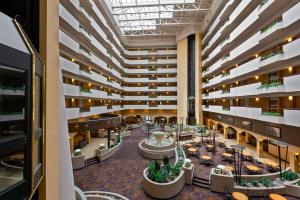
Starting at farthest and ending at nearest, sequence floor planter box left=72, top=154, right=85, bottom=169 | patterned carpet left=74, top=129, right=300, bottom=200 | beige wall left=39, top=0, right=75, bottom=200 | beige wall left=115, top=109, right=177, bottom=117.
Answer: beige wall left=115, top=109, right=177, bottom=117 → floor planter box left=72, top=154, right=85, bottom=169 → patterned carpet left=74, top=129, right=300, bottom=200 → beige wall left=39, top=0, right=75, bottom=200

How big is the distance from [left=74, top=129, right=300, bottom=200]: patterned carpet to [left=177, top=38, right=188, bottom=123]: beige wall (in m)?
21.6

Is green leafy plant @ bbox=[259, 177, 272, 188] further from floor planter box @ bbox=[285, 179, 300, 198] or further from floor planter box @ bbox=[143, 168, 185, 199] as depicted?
floor planter box @ bbox=[143, 168, 185, 199]

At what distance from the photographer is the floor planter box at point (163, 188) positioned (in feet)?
41.3

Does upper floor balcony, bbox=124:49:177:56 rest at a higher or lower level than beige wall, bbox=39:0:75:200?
higher

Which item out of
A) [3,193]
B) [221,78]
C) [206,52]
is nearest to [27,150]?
[3,193]

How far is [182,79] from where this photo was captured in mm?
41188

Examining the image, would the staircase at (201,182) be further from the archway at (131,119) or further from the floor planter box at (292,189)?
the archway at (131,119)

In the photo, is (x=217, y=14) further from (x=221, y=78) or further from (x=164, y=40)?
(x=164, y=40)

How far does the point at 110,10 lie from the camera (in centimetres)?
2919

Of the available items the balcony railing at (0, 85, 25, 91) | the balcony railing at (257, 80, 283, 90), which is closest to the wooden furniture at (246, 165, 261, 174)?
the balcony railing at (257, 80, 283, 90)

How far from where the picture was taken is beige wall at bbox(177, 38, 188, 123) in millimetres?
40769

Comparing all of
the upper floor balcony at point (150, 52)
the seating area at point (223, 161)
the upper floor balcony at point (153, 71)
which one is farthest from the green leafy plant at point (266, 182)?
the upper floor balcony at point (150, 52)

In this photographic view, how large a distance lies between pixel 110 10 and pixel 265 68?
2497 cm

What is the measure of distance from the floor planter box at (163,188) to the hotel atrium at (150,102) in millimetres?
78
